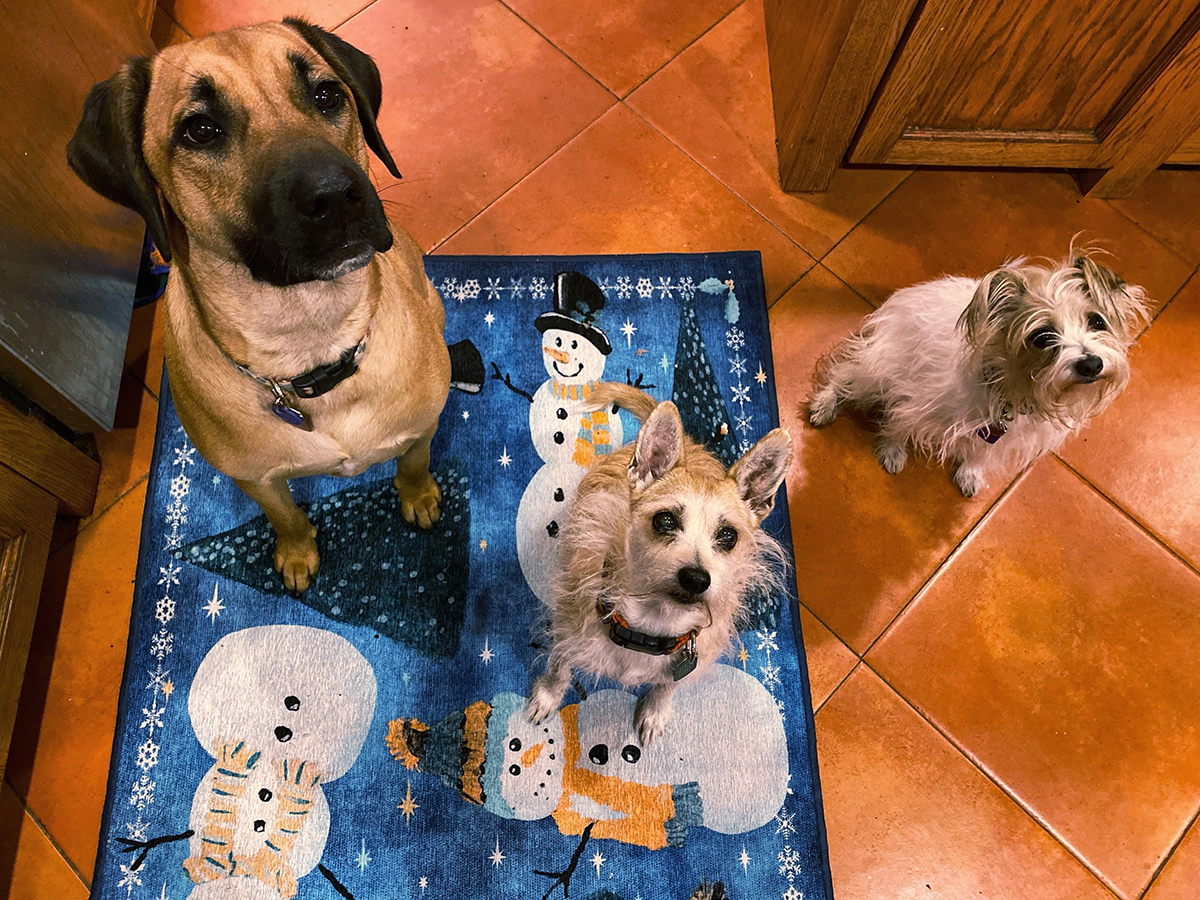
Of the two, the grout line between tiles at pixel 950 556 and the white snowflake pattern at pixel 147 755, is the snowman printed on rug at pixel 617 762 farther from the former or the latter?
the white snowflake pattern at pixel 147 755

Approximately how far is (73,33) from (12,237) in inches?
29.9

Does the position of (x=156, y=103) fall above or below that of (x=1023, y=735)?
above

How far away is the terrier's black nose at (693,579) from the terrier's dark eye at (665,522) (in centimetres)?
13

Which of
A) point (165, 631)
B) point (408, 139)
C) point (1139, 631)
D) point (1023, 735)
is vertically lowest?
point (165, 631)

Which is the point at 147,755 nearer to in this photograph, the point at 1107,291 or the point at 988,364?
the point at 988,364

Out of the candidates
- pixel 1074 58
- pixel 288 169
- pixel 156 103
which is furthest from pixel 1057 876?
pixel 156 103

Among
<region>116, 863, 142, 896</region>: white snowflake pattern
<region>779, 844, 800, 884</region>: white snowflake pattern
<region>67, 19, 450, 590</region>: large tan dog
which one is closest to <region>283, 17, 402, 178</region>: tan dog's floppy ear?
<region>67, 19, 450, 590</region>: large tan dog

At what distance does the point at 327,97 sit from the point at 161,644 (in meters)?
1.78

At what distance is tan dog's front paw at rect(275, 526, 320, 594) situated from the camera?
7.91 ft

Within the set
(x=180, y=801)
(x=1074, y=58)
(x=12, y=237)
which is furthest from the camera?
(x=1074, y=58)

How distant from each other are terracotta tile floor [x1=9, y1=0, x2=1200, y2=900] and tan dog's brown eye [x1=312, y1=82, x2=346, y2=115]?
4.44 ft

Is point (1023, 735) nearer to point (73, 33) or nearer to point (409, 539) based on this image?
point (409, 539)

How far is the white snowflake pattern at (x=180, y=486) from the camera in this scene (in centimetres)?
258

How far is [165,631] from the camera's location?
2.44 m
